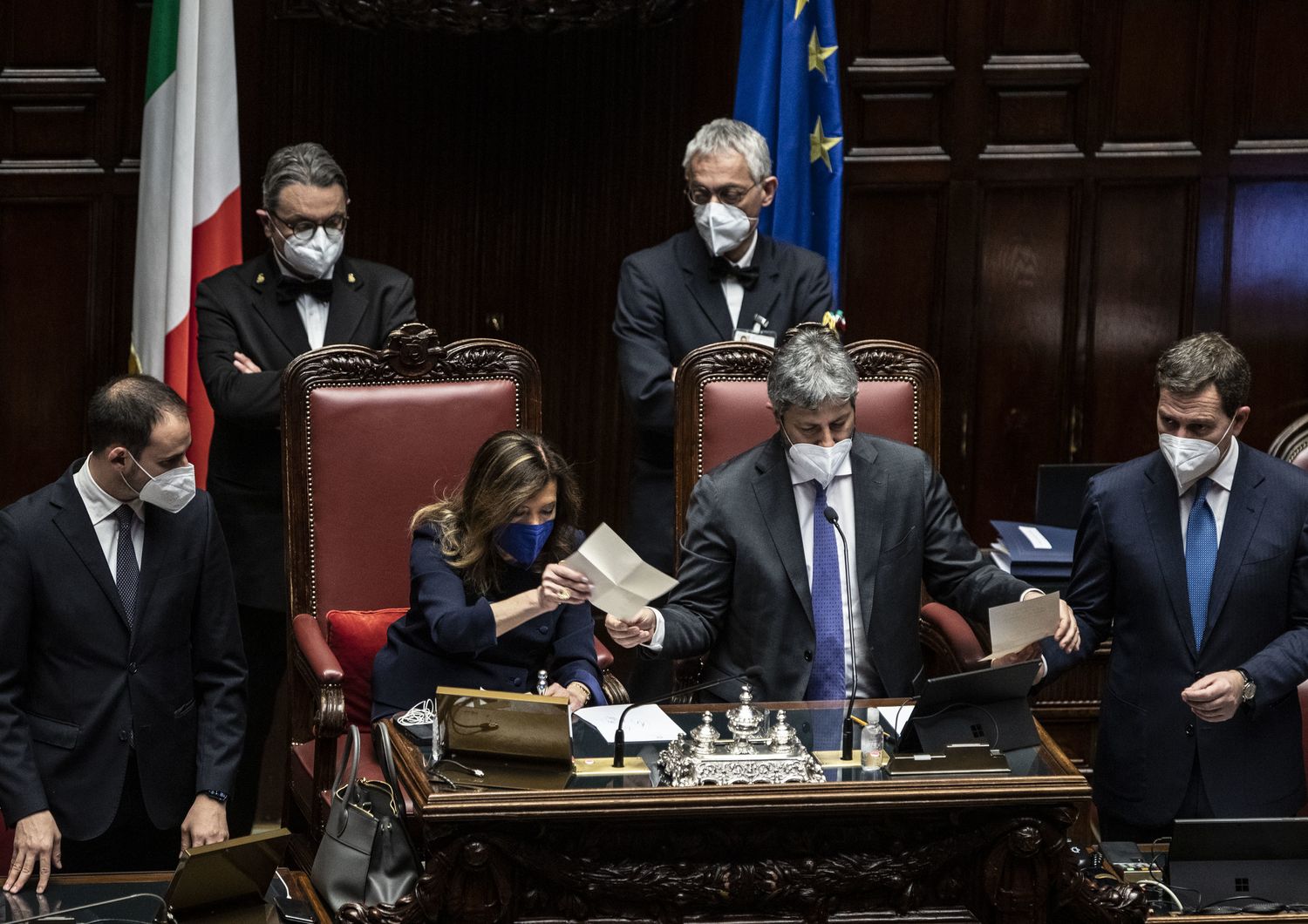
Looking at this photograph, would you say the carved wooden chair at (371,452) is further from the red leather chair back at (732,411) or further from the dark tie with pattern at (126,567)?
the dark tie with pattern at (126,567)

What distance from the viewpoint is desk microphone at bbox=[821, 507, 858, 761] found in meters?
3.14

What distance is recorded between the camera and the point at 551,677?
3762 mm

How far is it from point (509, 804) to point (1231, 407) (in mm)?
1746

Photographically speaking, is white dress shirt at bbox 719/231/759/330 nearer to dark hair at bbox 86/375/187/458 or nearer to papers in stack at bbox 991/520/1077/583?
papers in stack at bbox 991/520/1077/583

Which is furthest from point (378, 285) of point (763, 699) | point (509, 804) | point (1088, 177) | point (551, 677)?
point (1088, 177)

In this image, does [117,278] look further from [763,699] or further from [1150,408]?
[1150,408]

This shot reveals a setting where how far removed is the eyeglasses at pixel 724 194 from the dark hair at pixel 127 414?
1.61m

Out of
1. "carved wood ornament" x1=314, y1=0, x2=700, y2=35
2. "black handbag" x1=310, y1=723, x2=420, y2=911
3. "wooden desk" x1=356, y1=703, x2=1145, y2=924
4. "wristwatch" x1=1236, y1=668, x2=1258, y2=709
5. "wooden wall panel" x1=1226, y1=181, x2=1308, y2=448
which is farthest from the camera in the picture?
"wooden wall panel" x1=1226, y1=181, x2=1308, y2=448

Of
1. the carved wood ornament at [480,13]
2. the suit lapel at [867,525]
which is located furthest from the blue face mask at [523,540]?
the carved wood ornament at [480,13]

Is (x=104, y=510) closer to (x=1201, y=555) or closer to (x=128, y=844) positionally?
(x=128, y=844)

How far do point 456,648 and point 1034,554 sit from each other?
1.68 metres

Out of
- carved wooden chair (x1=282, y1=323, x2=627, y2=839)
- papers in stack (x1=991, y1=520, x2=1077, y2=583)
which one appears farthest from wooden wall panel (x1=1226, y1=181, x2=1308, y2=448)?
carved wooden chair (x1=282, y1=323, x2=627, y2=839)

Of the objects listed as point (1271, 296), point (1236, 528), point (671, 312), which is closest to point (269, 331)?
point (671, 312)

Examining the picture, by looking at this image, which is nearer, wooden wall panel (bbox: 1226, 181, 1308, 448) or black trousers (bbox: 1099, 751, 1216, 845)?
black trousers (bbox: 1099, 751, 1216, 845)
